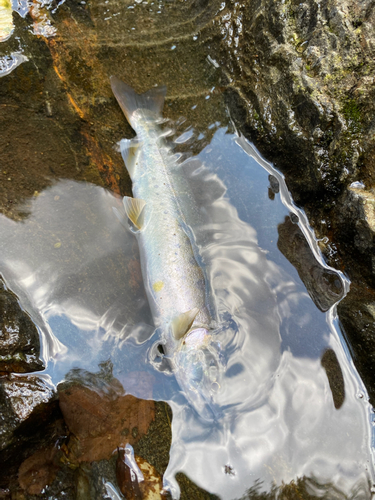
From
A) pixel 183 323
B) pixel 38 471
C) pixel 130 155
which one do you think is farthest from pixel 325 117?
pixel 38 471

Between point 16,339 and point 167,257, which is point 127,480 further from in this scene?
point 167,257

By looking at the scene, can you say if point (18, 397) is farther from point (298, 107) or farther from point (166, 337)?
point (298, 107)

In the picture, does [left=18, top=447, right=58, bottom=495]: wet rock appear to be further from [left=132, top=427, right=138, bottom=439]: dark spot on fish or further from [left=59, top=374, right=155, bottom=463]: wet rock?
[left=132, top=427, right=138, bottom=439]: dark spot on fish

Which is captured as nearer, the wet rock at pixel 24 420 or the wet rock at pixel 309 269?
the wet rock at pixel 24 420

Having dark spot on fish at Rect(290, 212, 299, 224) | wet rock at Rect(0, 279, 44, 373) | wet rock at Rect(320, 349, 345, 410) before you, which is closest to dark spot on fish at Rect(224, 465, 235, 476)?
wet rock at Rect(320, 349, 345, 410)

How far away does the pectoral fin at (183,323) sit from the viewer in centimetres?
282

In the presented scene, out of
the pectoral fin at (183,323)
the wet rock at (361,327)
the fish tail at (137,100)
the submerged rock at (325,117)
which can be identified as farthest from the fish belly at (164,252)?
the wet rock at (361,327)

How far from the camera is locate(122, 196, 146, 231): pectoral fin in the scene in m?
3.24

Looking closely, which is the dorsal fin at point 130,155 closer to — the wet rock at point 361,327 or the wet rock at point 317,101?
the wet rock at point 317,101

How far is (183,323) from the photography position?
9.32 ft

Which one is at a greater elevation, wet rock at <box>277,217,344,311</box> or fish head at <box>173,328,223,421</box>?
wet rock at <box>277,217,344,311</box>

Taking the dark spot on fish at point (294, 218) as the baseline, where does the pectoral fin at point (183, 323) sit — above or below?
below

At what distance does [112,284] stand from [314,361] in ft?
6.08

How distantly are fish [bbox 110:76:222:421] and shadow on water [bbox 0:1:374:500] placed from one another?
0.29ft
